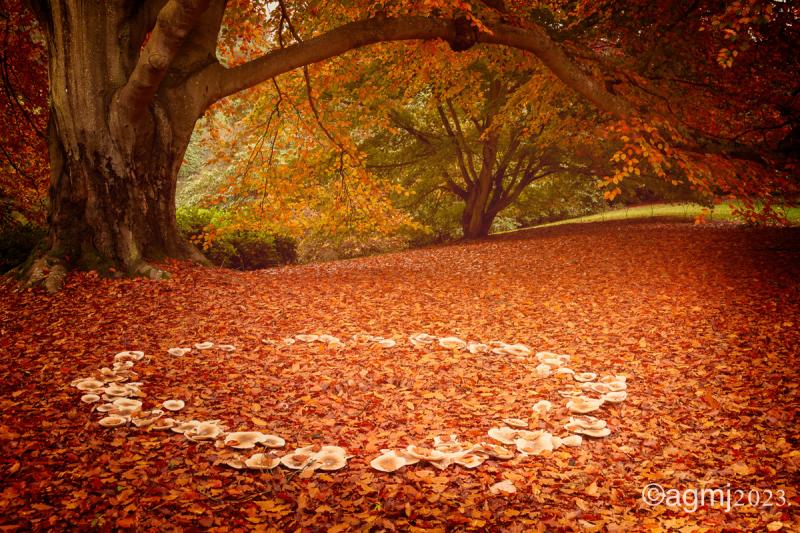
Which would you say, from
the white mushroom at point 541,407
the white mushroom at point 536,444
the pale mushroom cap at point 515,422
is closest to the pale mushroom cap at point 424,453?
the white mushroom at point 536,444

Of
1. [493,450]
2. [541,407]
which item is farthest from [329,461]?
[541,407]

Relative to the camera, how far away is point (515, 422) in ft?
9.47

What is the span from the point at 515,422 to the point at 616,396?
0.80m

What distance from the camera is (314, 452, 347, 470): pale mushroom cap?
2.32m

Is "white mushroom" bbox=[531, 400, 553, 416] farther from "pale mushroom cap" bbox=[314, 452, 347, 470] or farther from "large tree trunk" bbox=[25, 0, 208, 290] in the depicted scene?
"large tree trunk" bbox=[25, 0, 208, 290]

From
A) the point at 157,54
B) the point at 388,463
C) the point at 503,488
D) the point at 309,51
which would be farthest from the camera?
the point at 309,51

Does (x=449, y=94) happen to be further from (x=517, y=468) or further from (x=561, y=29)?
(x=517, y=468)

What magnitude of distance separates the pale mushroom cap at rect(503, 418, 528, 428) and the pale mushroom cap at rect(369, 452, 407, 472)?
0.82 meters

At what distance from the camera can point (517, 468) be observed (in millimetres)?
2461

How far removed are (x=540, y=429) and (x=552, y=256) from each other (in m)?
6.16

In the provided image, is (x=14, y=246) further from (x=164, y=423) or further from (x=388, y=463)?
(x=388, y=463)

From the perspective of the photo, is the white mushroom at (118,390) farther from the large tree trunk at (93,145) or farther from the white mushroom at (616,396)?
the white mushroom at (616,396)

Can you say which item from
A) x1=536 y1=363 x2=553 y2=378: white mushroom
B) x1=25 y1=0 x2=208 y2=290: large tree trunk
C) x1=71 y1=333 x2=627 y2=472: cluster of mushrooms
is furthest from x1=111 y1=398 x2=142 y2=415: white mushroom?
x1=25 y1=0 x2=208 y2=290: large tree trunk

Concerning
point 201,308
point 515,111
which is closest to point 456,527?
point 201,308
